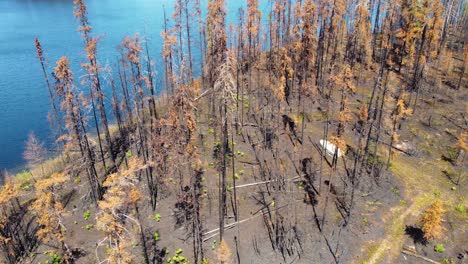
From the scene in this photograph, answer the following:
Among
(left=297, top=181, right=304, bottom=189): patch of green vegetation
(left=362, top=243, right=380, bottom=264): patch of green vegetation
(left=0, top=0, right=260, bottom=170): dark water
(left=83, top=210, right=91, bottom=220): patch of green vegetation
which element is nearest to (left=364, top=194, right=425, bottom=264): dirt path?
(left=362, top=243, right=380, bottom=264): patch of green vegetation

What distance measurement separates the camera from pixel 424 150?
3812cm

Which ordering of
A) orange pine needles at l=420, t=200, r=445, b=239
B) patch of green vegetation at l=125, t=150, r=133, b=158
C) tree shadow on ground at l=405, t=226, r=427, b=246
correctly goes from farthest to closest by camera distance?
patch of green vegetation at l=125, t=150, r=133, b=158 < tree shadow on ground at l=405, t=226, r=427, b=246 < orange pine needles at l=420, t=200, r=445, b=239

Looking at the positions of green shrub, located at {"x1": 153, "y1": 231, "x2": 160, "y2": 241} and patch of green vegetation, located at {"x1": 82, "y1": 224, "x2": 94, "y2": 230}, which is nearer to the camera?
green shrub, located at {"x1": 153, "y1": 231, "x2": 160, "y2": 241}

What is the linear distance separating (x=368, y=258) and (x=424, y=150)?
1871 centimetres

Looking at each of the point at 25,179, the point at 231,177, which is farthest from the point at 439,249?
Result: the point at 25,179

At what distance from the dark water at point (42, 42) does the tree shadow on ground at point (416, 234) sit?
2828cm

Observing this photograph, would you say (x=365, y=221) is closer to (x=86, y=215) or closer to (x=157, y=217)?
(x=157, y=217)

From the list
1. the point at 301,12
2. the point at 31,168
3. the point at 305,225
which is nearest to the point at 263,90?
the point at 301,12

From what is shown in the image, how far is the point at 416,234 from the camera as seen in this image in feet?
89.4

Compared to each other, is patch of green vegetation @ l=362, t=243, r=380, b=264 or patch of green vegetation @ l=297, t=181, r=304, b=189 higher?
patch of green vegetation @ l=297, t=181, r=304, b=189

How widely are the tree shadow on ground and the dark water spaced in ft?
92.8

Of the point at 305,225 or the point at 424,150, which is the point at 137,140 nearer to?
the point at 305,225

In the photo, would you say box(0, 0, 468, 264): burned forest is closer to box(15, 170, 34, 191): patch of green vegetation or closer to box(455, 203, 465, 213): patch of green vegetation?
box(15, 170, 34, 191): patch of green vegetation

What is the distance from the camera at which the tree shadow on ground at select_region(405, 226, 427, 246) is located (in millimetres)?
26631
